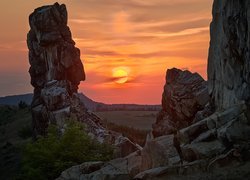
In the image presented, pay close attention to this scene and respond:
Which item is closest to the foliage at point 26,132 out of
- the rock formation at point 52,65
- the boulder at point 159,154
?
the rock formation at point 52,65

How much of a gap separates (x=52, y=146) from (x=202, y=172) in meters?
23.7

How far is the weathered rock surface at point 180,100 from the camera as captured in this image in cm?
4691

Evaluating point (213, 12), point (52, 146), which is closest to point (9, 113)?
point (52, 146)

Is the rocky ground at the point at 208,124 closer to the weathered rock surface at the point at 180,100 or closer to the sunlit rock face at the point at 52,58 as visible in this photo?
the weathered rock surface at the point at 180,100

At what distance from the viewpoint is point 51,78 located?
77.6 meters

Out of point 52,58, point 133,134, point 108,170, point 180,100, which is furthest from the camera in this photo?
point 133,134

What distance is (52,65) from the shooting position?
77.4 m

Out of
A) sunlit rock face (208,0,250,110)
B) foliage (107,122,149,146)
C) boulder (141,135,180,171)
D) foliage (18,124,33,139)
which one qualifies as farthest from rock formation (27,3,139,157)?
boulder (141,135,180,171)

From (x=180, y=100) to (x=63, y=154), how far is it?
13.6 metres

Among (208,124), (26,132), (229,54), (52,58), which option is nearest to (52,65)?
(52,58)

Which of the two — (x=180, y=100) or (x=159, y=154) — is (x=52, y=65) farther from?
(x=159, y=154)

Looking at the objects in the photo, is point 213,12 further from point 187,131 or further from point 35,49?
point 35,49

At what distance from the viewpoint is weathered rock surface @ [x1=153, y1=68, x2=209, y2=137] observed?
4691cm

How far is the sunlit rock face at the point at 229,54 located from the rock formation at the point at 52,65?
1539 inches
